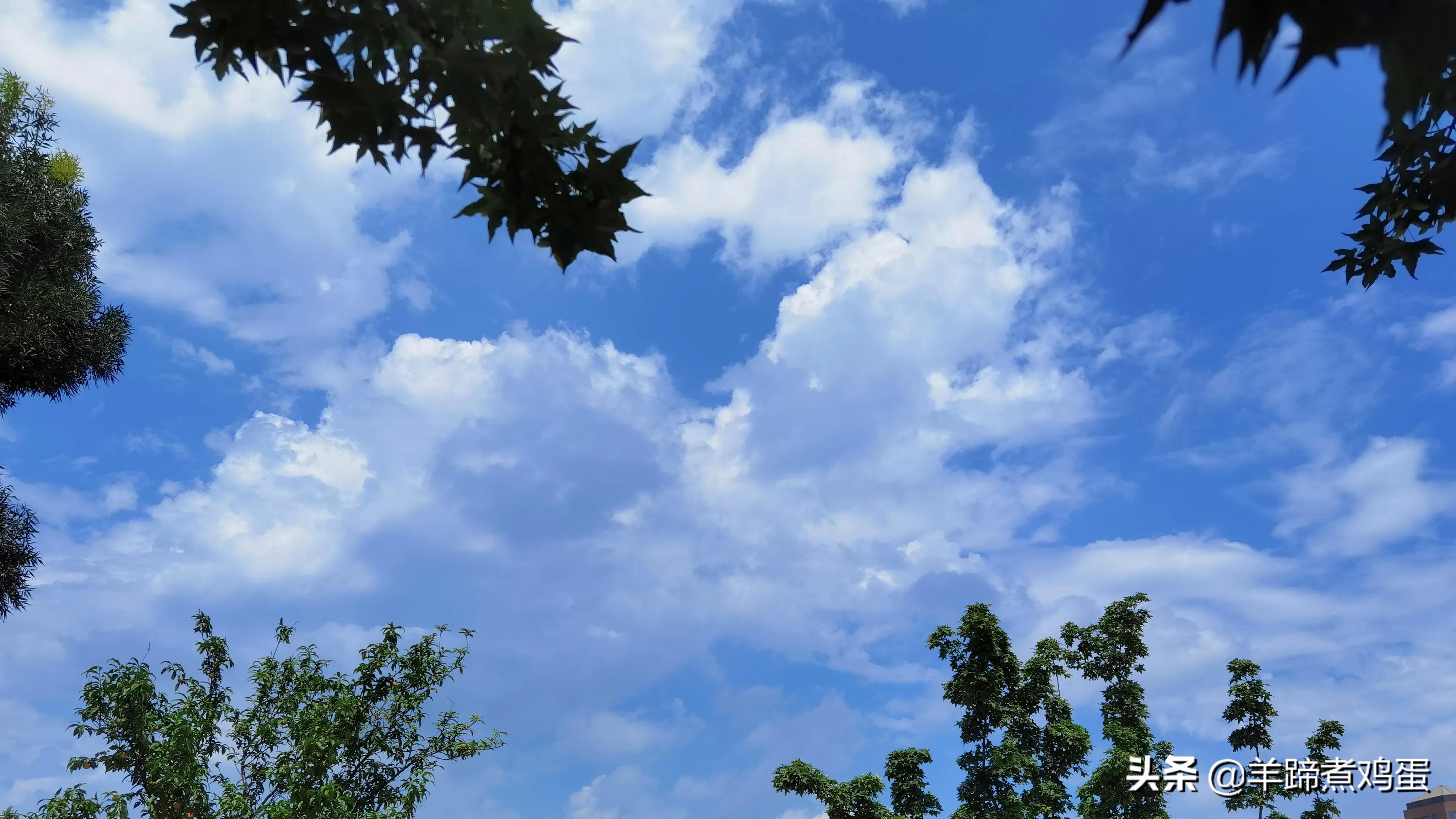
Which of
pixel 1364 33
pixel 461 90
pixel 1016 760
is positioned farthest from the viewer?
pixel 1016 760

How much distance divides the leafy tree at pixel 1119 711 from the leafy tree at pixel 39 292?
2898 centimetres

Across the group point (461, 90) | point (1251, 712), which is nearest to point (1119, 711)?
point (1251, 712)

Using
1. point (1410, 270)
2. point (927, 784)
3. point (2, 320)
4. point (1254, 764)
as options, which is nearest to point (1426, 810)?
point (1254, 764)

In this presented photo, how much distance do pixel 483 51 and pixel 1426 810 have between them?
118 m

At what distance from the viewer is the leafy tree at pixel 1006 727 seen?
75.9ft

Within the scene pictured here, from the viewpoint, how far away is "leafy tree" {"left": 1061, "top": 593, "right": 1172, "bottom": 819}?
23.9 metres

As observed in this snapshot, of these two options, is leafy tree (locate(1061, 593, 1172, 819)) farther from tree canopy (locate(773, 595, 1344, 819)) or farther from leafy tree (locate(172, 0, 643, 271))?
leafy tree (locate(172, 0, 643, 271))

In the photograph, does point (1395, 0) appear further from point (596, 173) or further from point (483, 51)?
point (483, 51)

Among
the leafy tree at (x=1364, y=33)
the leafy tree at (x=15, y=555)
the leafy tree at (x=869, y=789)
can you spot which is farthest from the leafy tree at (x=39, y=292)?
the leafy tree at (x=1364, y=33)

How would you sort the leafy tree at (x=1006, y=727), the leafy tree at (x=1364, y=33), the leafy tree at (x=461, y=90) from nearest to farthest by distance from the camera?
the leafy tree at (x=1364, y=33)
the leafy tree at (x=461, y=90)
the leafy tree at (x=1006, y=727)

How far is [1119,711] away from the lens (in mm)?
25578

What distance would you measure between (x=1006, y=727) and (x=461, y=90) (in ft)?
74.6

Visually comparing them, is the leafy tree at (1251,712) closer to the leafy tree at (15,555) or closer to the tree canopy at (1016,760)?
the tree canopy at (1016,760)

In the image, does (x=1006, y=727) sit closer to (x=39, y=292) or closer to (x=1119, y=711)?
(x=1119, y=711)
